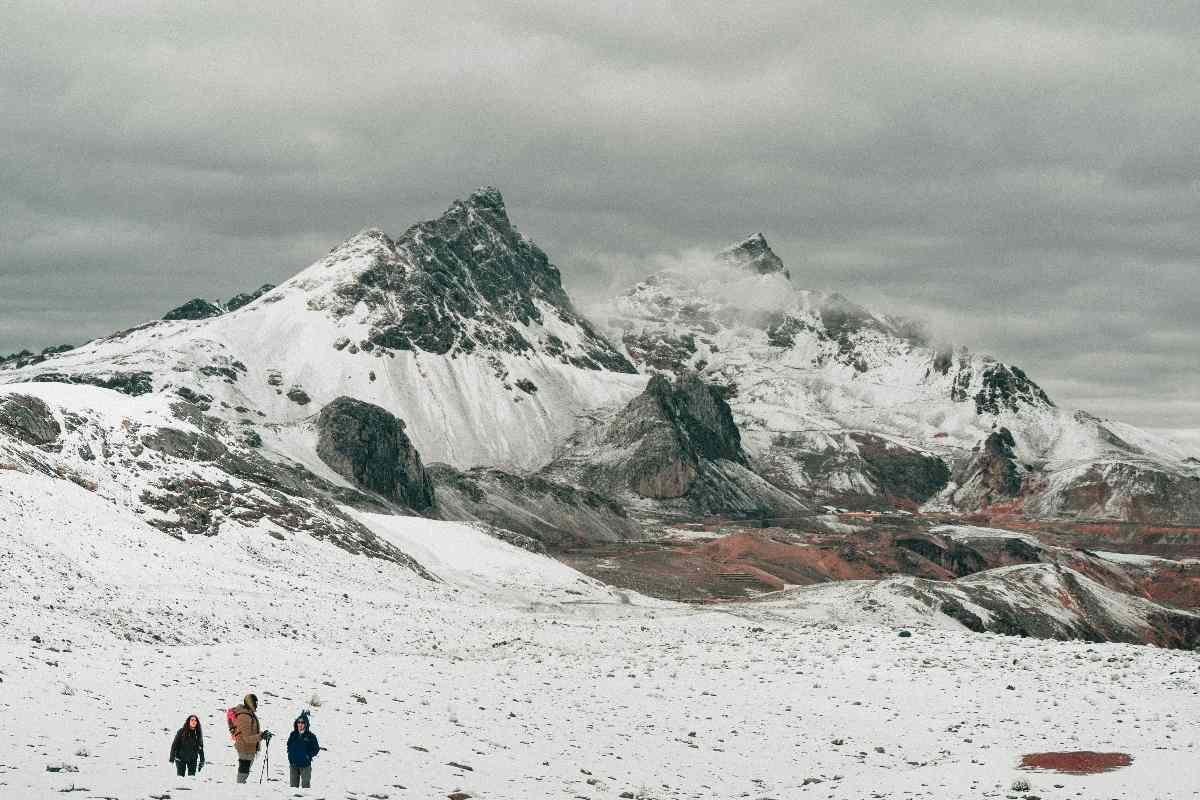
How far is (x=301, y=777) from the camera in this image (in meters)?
26.0

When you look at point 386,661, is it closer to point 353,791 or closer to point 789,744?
point 789,744

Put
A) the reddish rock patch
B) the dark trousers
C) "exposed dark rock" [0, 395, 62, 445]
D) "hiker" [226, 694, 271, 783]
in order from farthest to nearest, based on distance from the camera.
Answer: "exposed dark rock" [0, 395, 62, 445] → the reddish rock patch → the dark trousers → "hiker" [226, 694, 271, 783]

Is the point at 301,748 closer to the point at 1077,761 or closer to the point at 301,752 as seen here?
the point at 301,752

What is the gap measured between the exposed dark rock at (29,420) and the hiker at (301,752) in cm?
6694

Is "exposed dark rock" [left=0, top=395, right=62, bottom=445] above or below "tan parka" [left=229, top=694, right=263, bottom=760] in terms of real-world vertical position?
above

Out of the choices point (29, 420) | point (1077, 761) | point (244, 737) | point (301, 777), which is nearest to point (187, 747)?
point (244, 737)

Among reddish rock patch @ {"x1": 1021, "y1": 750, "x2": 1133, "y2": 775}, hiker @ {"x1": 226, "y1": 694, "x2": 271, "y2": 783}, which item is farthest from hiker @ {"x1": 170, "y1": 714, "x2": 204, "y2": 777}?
reddish rock patch @ {"x1": 1021, "y1": 750, "x2": 1133, "y2": 775}

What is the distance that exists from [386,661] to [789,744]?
16.1 meters

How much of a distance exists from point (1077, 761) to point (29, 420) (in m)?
75.6

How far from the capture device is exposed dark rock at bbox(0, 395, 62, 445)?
86.7 metres

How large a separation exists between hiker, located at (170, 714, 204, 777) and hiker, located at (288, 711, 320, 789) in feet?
5.61

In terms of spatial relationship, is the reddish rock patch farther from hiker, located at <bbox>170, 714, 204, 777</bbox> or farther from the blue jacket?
hiker, located at <bbox>170, 714, 204, 777</bbox>

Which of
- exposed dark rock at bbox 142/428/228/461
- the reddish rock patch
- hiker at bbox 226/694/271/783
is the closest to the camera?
hiker at bbox 226/694/271/783

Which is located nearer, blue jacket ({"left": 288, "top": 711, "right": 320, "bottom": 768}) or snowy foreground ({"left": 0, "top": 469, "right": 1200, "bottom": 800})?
blue jacket ({"left": 288, "top": 711, "right": 320, "bottom": 768})
